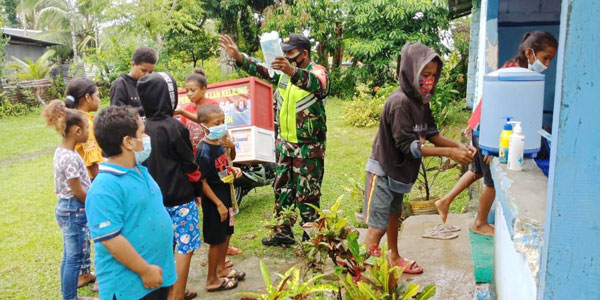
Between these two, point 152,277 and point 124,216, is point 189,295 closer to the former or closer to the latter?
point 152,277

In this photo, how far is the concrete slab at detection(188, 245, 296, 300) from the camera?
3.92m

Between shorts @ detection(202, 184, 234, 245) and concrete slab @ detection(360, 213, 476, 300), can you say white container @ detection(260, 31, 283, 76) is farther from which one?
concrete slab @ detection(360, 213, 476, 300)

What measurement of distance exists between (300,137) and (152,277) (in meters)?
2.18

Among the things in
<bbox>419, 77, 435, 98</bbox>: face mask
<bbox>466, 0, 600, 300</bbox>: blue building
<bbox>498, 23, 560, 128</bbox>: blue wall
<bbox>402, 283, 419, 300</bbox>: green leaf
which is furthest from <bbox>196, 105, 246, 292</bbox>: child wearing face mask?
<bbox>498, 23, 560, 128</bbox>: blue wall

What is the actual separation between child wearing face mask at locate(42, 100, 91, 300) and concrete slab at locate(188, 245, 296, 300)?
92 centimetres

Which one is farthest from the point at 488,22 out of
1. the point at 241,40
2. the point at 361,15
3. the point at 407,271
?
the point at 241,40

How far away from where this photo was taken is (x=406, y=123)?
3166 millimetres

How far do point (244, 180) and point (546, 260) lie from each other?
460 cm

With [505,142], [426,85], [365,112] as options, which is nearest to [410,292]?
[505,142]

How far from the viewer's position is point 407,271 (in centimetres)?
362

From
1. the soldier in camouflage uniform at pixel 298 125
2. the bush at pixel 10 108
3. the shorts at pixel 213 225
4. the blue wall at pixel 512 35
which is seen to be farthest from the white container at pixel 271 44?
the bush at pixel 10 108

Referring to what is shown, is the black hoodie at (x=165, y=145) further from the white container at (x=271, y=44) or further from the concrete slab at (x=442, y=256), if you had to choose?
the concrete slab at (x=442, y=256)

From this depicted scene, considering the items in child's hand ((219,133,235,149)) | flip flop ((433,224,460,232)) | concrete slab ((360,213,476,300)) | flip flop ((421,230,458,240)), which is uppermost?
child's hand ((219,133,235,149))

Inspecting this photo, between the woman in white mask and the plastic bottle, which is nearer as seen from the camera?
the plastic bottle
